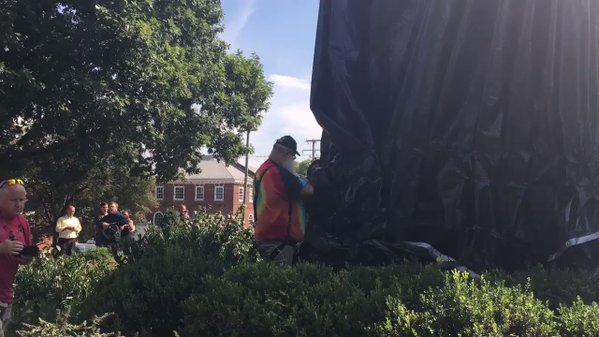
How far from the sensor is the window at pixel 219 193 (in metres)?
65.1

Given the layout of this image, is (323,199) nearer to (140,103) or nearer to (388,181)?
(388,181)

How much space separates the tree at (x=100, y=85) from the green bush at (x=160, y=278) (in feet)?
32.0

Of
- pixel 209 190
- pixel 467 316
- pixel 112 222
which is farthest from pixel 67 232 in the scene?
pixel 209 190

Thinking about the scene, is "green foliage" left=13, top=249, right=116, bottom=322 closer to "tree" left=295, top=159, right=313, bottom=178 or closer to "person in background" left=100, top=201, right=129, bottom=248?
"tree" left=295, top=159, right=313, bottom=178

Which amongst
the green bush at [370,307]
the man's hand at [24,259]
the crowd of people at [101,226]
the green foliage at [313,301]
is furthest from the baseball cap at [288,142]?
the crowd of people at [101,226]

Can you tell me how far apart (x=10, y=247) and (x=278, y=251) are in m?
2.23

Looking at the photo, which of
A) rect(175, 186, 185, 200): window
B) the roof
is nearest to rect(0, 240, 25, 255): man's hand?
the roof

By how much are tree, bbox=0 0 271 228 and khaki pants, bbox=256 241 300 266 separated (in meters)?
9.92

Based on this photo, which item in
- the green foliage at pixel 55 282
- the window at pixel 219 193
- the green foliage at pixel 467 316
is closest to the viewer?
the green foliage at pixel 467 316

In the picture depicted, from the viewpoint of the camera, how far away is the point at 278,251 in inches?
221

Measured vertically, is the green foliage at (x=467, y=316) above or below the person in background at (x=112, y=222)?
above

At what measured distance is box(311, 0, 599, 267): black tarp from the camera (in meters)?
4.98

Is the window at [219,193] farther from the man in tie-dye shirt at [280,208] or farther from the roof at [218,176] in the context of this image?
the man in tie-dye shirt at [280,208]

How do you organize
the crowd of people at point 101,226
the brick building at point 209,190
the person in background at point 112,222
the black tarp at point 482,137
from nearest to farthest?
the black tarp at point 482,137
the person in background at point 112,222
the crowd of people at point 101,226
the brick building at point 209,190
